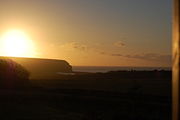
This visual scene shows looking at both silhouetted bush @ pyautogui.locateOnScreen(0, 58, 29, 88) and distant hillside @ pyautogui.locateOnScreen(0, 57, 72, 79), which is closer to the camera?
silhouetted bush @ pyautogui.locateOnScreen(0, 58, 29, 88)

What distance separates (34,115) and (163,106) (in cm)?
1051

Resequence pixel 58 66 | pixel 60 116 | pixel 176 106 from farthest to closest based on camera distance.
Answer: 1. pixel 58 66
2. pixel 60 116
3. pixel 176 106

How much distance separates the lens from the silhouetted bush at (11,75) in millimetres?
43438

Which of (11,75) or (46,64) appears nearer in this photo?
(11,75)

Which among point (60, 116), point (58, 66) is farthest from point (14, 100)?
point (58, 66)

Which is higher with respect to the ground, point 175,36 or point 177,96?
point 175,36

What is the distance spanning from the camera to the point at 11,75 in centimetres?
4450

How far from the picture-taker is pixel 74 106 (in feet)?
83.1

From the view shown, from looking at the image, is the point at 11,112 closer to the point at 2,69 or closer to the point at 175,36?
the point at 175,36

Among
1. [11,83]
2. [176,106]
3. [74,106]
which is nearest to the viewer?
[176,106]

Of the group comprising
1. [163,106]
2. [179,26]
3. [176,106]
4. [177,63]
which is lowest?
[163,106]

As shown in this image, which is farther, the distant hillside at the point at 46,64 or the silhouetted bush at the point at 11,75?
the distant hillside at the point at 46,64

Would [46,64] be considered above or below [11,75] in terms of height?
above

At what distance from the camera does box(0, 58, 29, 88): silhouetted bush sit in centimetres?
4344
